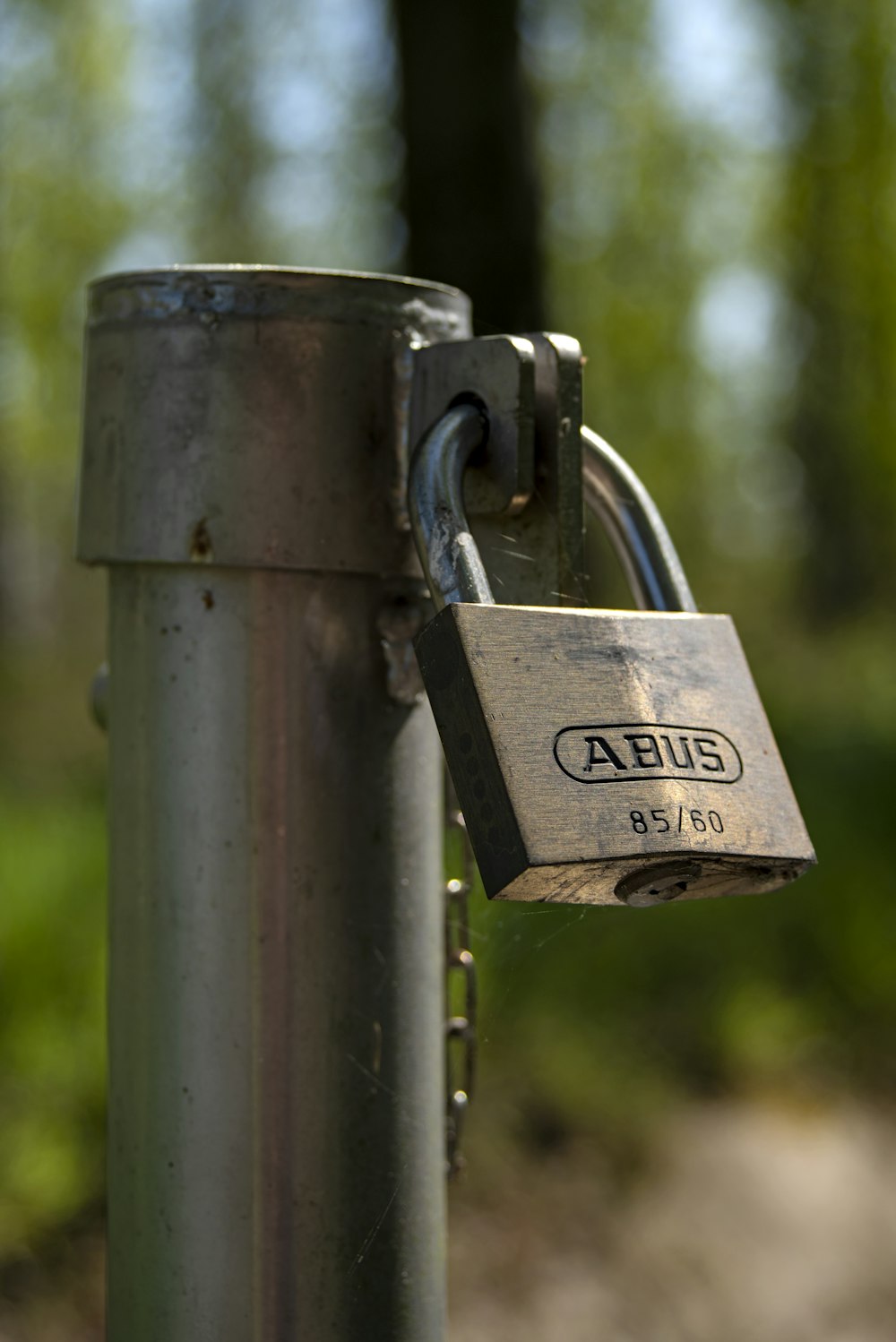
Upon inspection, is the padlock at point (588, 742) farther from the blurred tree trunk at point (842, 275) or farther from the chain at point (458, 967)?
the blurred tree trunk at point (842, 275)

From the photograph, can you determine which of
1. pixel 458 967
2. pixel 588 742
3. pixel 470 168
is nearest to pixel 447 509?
pixel 588 742

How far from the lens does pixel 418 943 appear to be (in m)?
0.89

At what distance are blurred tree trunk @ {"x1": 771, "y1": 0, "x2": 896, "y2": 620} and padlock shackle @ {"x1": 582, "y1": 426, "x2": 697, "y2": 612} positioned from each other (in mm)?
11379

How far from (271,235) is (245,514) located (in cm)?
1307

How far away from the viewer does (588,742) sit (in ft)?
2.45

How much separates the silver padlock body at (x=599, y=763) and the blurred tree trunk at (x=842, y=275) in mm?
11504

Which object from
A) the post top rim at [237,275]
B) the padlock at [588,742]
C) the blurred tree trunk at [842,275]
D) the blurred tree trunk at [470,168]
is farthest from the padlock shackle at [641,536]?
the blurred tree trunk at [842,275]

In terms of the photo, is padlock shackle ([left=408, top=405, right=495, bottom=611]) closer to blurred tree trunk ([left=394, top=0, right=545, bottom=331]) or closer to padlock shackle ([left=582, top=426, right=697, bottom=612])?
padlock shackle ([left=582, top=426, right=697, bottom=612])

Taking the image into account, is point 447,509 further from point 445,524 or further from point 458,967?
point 458,967

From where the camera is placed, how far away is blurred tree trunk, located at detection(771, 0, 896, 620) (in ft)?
37.9

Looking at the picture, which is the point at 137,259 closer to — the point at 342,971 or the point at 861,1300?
the point at 861,1300

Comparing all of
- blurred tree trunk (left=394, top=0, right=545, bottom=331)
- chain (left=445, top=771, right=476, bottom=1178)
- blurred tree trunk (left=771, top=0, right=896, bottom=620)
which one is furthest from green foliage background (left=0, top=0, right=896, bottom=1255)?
chain (left=445, top=771, right=476, bottom=1178)

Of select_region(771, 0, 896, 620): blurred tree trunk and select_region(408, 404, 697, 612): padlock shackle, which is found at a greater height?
select_region(771, 0, 896, 620): blurred tree trunk

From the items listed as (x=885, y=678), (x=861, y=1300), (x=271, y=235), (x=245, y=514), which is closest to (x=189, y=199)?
(x=271, y=235)
